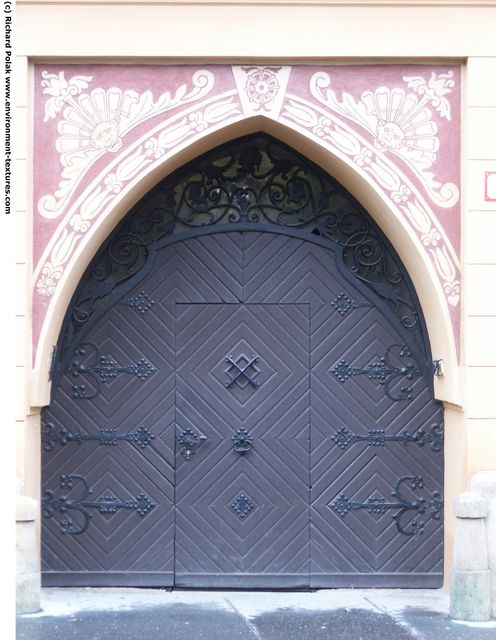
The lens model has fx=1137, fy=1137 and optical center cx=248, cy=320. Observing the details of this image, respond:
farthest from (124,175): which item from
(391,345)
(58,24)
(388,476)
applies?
(388,476)

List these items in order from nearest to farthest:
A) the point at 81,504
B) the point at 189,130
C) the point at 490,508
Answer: the point at 490,508
the point at 189,130
the point at 81,504

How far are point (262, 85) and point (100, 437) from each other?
7.90ft

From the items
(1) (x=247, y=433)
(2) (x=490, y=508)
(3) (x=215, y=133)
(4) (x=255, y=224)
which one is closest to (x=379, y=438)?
(1) (x=247, y=433)

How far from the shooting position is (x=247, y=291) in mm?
7242

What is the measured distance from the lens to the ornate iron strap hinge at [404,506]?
23.6ft

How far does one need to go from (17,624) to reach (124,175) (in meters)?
2.61

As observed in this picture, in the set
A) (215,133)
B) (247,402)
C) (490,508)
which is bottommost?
(490,508)

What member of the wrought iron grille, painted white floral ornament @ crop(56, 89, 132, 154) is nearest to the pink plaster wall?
painted white floral ornament @ crop(56, 89, 132, 154)

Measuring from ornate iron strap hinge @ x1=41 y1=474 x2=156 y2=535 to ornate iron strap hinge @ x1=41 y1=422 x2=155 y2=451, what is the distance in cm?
23

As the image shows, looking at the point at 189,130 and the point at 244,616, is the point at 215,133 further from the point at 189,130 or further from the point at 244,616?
the point at 244,616

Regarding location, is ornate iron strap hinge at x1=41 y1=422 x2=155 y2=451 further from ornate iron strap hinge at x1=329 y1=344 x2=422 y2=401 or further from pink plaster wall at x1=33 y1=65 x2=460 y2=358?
ornate iron strap hinge at x1=329 y1=344 x2=422 y2=401

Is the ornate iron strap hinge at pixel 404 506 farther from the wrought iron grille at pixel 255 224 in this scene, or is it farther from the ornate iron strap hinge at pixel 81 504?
the ornate iron strap hinge at pixel 81 504

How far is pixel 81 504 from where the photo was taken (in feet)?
23.5

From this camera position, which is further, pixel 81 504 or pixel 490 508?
pixel 81 504
